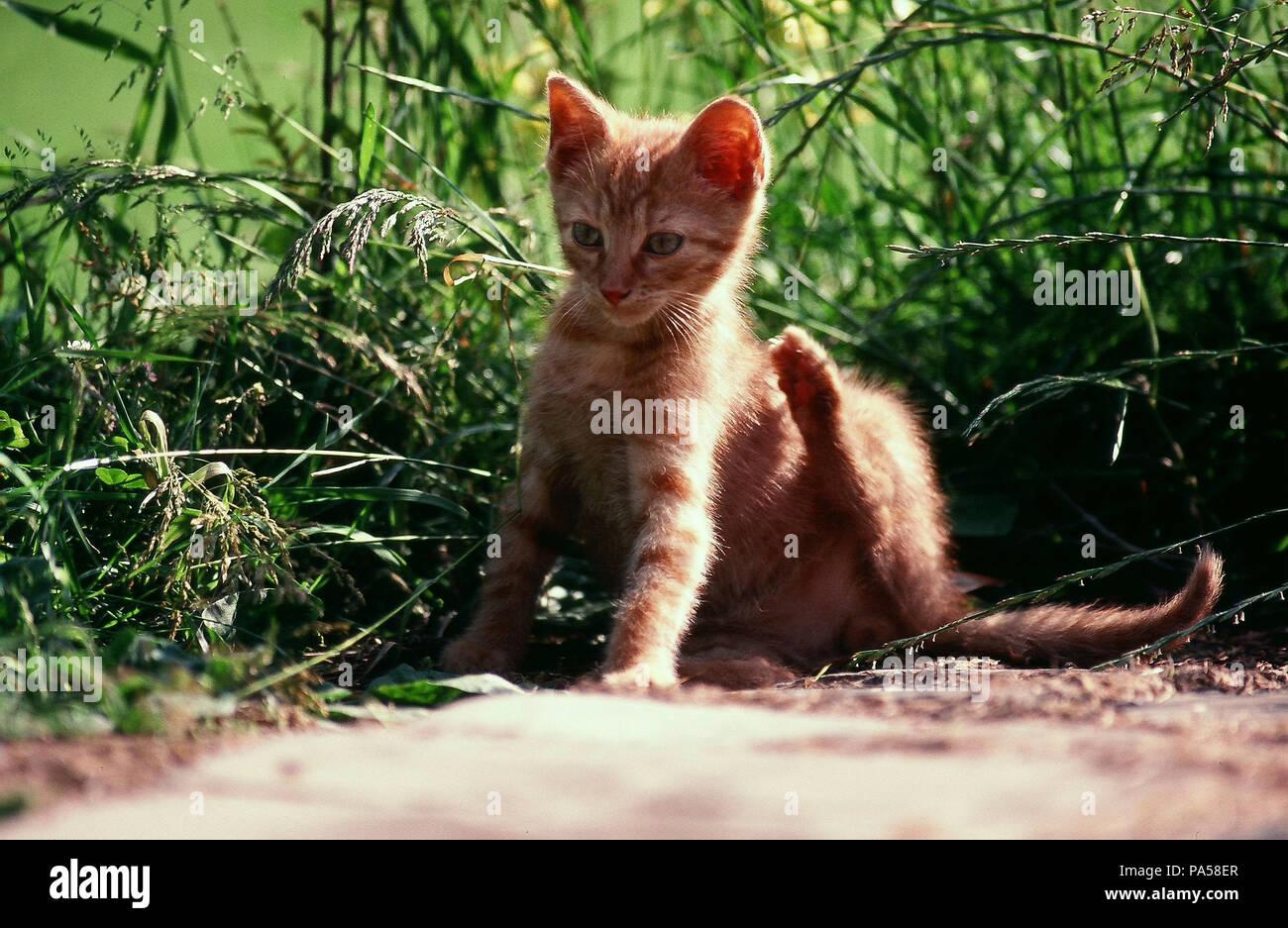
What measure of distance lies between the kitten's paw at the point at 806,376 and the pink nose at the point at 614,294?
1.44 feet

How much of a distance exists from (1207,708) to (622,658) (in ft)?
3.51

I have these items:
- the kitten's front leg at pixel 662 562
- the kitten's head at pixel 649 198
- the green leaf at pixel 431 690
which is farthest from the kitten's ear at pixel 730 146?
the green leaf at pixel 431 690

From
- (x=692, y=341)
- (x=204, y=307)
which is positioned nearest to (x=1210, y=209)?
(x=692, y=341)

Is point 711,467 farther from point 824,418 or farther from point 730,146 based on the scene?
point 730,146

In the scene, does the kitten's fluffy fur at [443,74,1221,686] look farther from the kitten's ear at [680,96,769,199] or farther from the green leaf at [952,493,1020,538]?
the green leaf at [952,493,1020,538]

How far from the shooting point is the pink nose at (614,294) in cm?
256

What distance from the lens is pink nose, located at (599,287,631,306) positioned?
2.56 meters

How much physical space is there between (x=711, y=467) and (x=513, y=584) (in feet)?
1.78

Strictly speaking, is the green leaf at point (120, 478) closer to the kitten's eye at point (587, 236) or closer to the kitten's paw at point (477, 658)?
the kitten's paw at point (477, 658)

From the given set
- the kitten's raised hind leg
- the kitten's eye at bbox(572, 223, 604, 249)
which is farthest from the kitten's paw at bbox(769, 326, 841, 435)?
the kitten's eye at bbox(572, 223, 604, 249)

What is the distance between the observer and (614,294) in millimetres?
2561

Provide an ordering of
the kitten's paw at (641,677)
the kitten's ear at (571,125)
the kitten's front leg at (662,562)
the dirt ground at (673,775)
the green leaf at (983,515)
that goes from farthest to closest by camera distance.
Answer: the green leaf at (983,515)
the kitten's ear at (571,125)
the kitten's front leg at (662,562)
the kitten's paw at (641,677)
the dirt ground at (673,775)

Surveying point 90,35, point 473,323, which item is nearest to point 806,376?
point 473,323

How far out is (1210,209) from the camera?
11.9 feet
